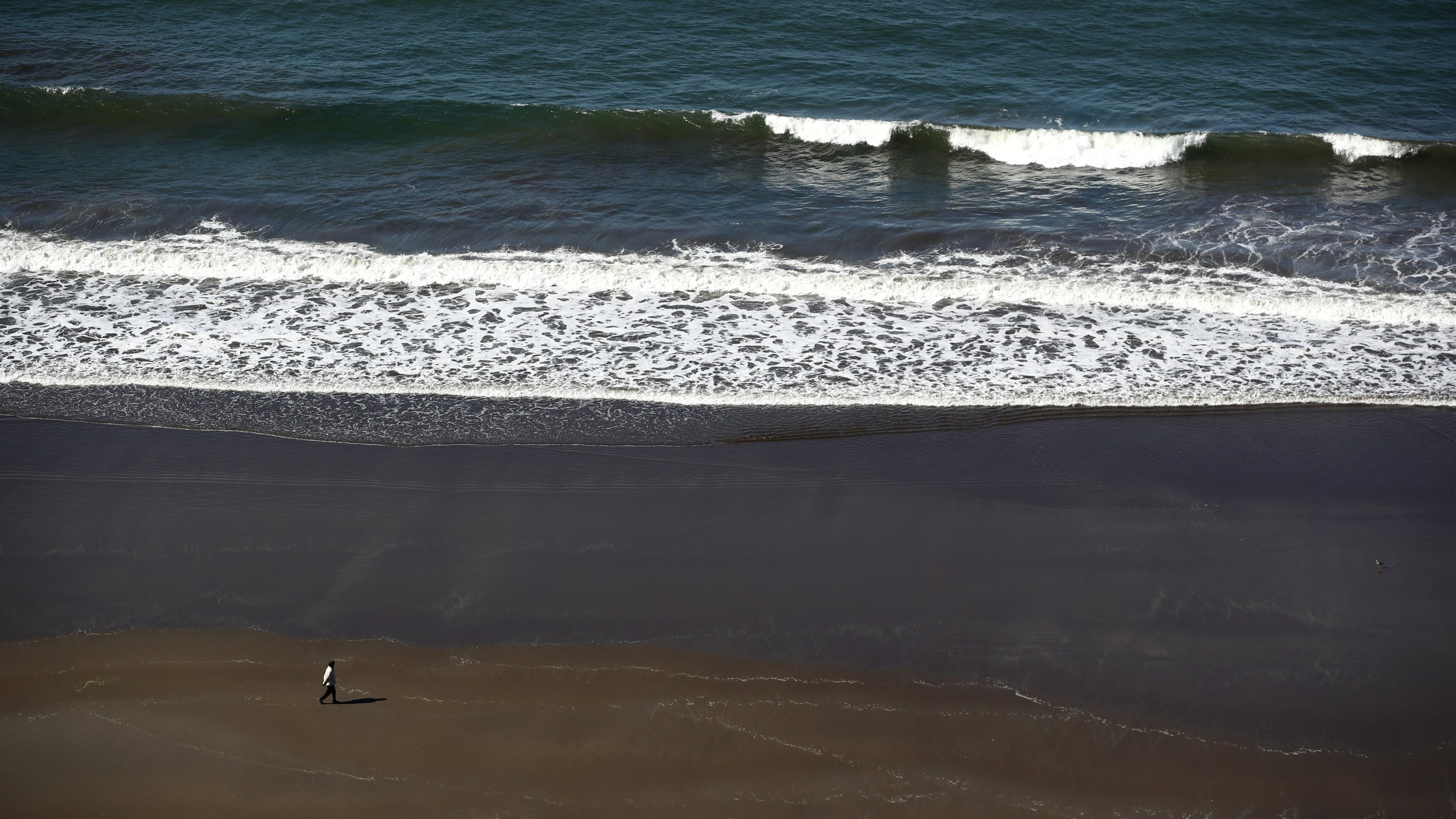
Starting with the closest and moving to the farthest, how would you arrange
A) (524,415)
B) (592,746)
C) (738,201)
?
(592,746) → (524,415) → (738,201)

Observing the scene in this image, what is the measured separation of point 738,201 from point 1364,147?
12.3 meters

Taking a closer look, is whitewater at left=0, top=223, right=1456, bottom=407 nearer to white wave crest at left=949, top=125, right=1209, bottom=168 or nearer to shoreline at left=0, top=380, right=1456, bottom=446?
shoreline at left=0, top=380, right=1456, bottom=446

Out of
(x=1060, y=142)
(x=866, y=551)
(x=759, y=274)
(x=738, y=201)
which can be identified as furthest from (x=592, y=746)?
(x=1060, y=142)

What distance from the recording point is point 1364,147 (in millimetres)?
19219

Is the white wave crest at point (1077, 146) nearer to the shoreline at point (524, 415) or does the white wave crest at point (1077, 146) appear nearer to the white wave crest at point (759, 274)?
the white wave crest at point (759, 274)

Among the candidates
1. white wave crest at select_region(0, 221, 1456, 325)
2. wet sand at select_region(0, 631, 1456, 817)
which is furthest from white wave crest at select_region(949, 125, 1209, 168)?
wet sand at select_region(0, 631, 1456, 817)

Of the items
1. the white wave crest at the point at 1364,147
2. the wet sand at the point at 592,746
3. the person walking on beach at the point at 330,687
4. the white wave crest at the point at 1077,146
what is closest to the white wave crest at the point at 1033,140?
the white wave crest at the point at 1077,146

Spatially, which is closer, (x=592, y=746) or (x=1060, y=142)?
(x=592, y=746)

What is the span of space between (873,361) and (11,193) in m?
16.6

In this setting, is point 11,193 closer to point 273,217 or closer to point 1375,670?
point 273,217

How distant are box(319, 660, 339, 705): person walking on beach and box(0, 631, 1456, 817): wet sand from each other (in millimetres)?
80

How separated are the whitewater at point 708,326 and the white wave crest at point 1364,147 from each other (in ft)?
20.1

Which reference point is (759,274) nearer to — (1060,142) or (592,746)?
(1060,142)

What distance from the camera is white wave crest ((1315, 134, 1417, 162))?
19.1m
